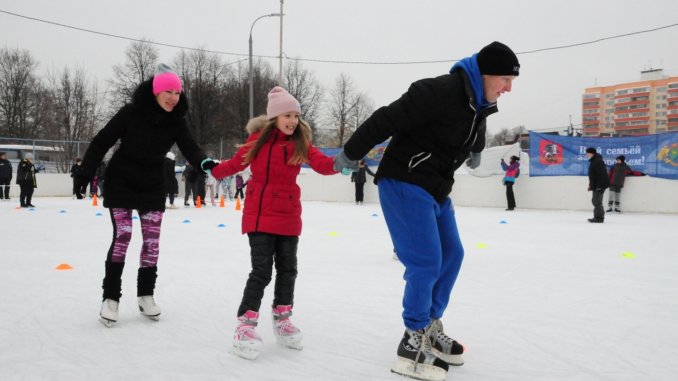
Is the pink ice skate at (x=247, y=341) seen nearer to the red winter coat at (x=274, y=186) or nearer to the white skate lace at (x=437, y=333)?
the red winter coat at (x=274, y=186)

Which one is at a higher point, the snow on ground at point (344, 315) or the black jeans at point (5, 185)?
the black jeans at point (5, 185)

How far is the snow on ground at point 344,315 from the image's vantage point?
9.01ft

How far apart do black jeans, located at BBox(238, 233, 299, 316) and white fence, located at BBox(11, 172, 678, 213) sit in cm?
1342

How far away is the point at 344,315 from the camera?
3756mm

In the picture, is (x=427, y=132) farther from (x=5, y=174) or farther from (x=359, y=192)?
(x=5, y=174)

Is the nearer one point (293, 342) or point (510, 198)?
point (293, 342)

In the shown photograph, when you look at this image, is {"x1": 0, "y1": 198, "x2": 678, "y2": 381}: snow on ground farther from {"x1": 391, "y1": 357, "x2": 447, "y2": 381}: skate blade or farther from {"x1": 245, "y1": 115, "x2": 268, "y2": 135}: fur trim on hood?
{"x1": 245, "y1": 115, "x2": 268, "y2": 135}: fur trim on hood

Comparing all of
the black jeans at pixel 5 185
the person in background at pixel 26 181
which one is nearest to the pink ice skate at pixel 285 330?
the person in background at pixel 26 181

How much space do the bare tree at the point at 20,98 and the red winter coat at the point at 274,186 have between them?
44822 mm

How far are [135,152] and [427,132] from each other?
1945mm

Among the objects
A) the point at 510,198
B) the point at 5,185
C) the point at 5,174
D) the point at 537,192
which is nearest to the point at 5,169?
the point at 5,174

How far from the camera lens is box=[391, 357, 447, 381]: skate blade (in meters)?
2.57

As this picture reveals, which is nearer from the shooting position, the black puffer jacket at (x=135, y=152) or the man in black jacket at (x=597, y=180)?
the black puffer jacket at (x=135, y=152)

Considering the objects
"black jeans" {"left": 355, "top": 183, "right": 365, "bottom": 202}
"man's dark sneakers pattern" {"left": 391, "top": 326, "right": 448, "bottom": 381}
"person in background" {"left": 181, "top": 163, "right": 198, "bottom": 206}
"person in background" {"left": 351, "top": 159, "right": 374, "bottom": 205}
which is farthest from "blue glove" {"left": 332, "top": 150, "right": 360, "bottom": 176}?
"black jeans" {"left": 355, "top": 183, "right": 365, "bottom": 202}
